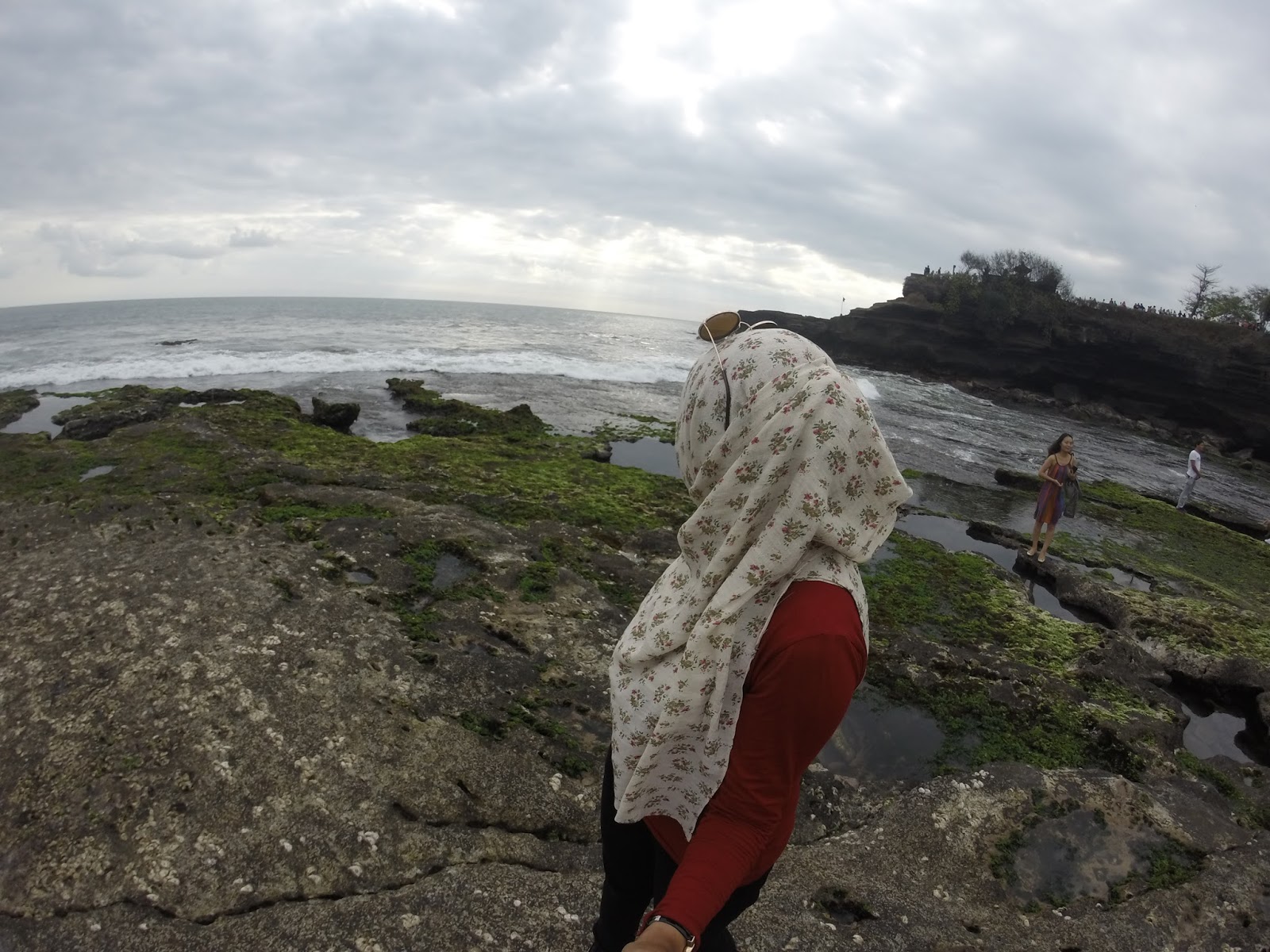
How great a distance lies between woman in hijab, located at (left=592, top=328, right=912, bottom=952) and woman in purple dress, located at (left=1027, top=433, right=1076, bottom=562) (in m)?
9.15

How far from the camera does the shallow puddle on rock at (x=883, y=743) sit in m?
4.45

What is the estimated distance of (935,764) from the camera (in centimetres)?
451

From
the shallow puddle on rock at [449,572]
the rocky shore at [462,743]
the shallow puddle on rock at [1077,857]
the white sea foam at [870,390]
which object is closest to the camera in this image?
the rocky shore at [462,743]

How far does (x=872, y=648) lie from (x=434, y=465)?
6.32 meters

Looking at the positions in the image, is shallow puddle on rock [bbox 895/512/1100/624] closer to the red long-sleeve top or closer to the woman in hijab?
the woman in hijab

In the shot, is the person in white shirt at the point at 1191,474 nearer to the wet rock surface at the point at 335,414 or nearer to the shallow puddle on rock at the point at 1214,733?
the shallow puddle on rock at the point at 1214,733

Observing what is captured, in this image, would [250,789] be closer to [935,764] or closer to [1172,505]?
[935,764]

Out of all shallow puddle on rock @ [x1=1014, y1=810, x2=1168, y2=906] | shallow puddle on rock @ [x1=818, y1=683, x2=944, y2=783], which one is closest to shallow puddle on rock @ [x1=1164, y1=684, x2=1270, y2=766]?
shallow puddle on rock @ [x1=1014, y1=810, x2=1168, y2=906]

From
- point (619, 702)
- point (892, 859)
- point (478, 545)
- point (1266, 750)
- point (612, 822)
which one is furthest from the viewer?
point (478, 545)

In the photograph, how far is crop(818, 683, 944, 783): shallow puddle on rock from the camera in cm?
445

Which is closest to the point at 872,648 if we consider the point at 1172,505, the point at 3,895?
the point at 3,895

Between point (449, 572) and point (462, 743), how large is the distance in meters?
2.20

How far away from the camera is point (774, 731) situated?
135cm

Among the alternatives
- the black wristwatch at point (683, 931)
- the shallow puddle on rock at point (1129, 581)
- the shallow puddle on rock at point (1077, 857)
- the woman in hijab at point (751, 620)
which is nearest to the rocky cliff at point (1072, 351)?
A: the shallow puddle on rock at point (1129, 581)
